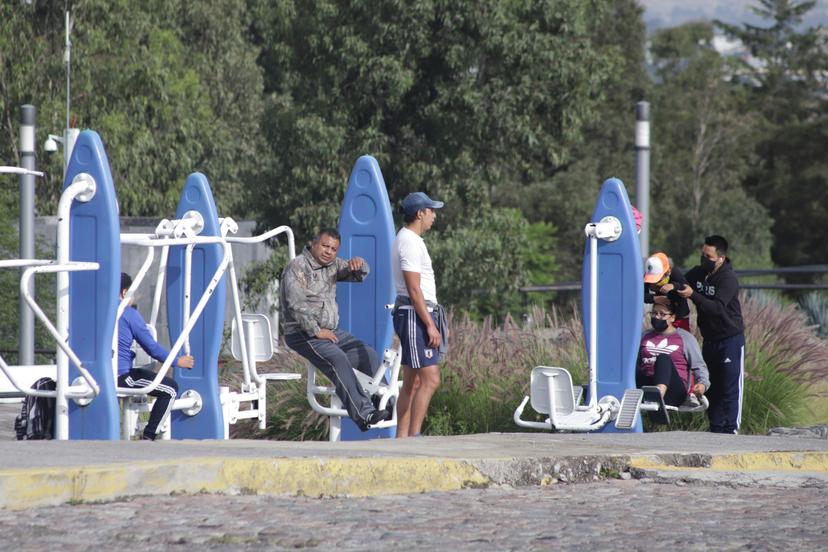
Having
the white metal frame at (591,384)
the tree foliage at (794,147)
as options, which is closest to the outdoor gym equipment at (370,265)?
the white metal frame at (591,384)

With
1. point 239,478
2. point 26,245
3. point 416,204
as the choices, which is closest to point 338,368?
point 416,204

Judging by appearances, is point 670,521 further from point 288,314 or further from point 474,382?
point 474,382

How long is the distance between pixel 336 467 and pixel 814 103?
6027cm

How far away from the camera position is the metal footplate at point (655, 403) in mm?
9422

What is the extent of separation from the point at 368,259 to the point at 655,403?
7.00ft

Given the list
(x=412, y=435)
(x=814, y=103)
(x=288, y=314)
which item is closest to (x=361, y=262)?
(x=288, y=314)

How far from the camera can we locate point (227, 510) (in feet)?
19.0

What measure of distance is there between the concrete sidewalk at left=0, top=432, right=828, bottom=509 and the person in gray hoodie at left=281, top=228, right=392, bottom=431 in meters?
1.15

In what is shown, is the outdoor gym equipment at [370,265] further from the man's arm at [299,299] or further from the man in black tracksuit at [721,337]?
the man in black tracksuit at [721,337]

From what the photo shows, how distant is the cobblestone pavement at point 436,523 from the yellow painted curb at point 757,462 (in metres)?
0.76

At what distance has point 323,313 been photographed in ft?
30.2

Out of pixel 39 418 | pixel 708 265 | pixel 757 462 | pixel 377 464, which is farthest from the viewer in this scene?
pixel 708 265

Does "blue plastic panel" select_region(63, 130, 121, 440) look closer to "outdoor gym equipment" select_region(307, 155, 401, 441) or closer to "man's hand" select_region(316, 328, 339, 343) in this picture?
"man's hand" select_region(316, 328, 339, 343)

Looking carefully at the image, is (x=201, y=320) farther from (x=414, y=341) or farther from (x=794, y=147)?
(x=794, y=147)
